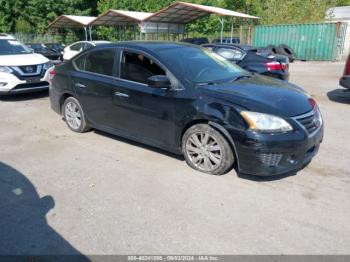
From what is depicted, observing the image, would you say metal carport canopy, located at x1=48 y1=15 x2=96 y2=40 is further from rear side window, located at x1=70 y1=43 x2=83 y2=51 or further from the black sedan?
the black sedan

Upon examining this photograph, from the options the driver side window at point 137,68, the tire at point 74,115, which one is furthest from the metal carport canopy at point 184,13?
the driver side window at point 137,68

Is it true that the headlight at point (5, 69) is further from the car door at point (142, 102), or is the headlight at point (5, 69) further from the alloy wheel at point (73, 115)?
the car door at point (142, 102)

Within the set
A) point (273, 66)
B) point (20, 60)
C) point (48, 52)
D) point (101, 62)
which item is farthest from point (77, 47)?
point (101, 62)

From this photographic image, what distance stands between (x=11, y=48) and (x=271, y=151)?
29.3ft

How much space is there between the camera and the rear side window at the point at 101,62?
210 inches

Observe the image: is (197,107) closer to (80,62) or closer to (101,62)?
(101,62)

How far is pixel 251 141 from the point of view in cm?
384

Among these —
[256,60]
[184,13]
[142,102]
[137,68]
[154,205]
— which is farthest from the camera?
[184,13]

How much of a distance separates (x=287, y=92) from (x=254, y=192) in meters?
1.43

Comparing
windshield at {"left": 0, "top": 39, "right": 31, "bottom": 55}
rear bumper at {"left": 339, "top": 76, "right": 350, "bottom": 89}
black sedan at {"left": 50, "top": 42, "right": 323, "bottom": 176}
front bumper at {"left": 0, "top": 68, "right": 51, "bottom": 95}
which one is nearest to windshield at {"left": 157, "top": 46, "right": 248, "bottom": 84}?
black sedan at {"left": 50, "top": 42, "right": 323, "bottom": 176}

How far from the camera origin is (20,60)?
9.12 meters

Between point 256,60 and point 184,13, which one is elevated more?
point 184,13

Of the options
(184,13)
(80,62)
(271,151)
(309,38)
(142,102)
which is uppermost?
(184,13)

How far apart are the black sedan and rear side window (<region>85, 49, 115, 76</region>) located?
0.05 ft
